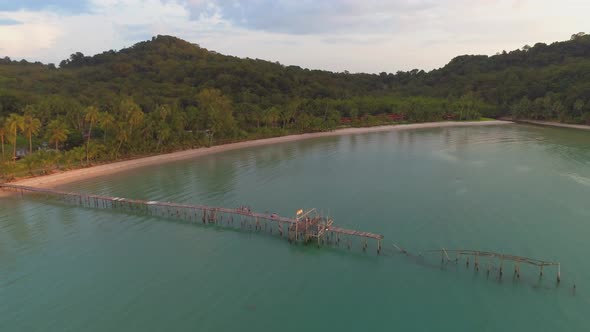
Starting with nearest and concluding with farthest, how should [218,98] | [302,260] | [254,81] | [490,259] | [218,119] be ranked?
[490,259] → [302,260] → [218,119] → [218,98] → [254,81]

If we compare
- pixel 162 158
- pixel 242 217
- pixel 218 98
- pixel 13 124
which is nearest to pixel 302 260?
pixel 242 217

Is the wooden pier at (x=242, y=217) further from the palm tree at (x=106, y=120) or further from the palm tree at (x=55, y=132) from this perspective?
the palm tree at (x=106, y=120)

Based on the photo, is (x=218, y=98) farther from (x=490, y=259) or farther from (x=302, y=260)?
(x=490, y=259)

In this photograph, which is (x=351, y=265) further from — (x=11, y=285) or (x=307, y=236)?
(x=11, y=285)

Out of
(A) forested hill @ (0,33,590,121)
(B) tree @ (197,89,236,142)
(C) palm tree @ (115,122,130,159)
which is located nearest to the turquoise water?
(C) palm tree @ (115,122,130,159)

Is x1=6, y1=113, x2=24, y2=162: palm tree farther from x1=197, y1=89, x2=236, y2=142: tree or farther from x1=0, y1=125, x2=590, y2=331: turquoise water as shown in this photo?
x1=197, y1=89, x2=236, y2=142: tree

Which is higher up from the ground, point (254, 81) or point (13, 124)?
point (254, 81)

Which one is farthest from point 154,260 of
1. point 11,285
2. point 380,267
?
point 380,267
